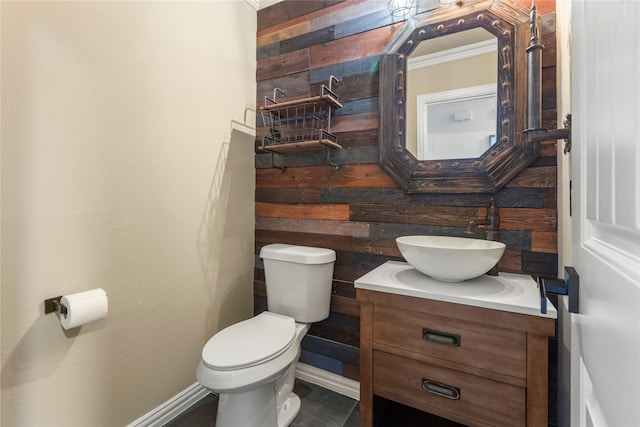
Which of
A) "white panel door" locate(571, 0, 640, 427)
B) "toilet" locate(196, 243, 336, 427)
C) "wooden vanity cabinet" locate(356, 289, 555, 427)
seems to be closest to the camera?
"white panel door" locate(571, 0, 640, 427)

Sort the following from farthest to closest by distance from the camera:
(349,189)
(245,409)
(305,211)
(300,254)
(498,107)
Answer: (305,211) < (349,189) < (300,254) < (498,107) < (245,409)

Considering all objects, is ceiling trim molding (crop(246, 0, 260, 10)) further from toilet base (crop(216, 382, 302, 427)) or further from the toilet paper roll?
toilet base (crop(216, 382, 302, 427))

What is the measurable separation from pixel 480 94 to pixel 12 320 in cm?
207

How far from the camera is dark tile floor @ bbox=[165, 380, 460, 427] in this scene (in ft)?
4.71

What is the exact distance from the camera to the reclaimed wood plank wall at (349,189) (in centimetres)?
132

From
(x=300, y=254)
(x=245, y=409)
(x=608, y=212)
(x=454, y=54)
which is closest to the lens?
(x=608, y=212)

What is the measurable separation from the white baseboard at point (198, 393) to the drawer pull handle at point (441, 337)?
832 mm

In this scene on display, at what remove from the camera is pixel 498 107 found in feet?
4.46

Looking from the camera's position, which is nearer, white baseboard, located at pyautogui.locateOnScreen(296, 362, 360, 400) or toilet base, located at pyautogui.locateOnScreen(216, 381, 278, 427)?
toilet base, located at pyautogui.locateOnScreen(216, 381, 278, 427)

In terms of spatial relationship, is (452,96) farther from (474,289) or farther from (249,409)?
(249,409)

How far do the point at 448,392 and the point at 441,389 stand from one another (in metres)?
0.02

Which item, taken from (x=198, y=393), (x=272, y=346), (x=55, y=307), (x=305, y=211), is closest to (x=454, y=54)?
(x=305, y=211)

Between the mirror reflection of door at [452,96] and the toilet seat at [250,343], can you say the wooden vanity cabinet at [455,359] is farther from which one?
the mirror reflection of door at [452,96]

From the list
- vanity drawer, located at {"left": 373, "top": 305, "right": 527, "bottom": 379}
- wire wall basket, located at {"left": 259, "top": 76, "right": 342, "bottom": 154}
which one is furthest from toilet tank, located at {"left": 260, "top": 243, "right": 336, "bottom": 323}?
wire wall basket, located at {"left": 259, "top": 76, "right": 342, "bottom": 154}
